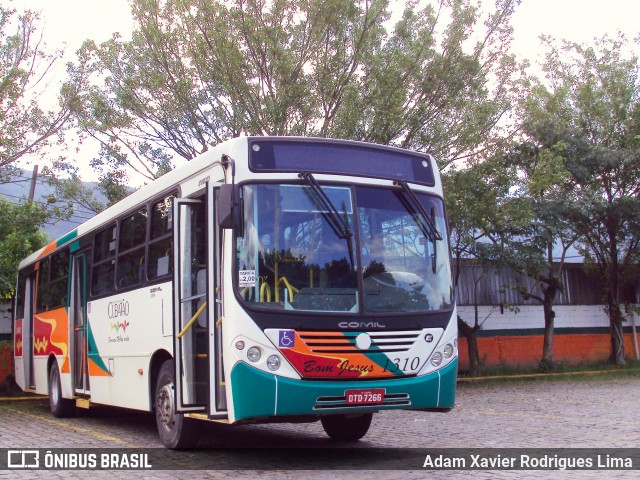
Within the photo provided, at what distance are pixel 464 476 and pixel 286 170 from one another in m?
3.37

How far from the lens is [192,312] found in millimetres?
8312

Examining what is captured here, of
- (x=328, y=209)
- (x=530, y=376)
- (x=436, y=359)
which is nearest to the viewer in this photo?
(x=328, y=209)

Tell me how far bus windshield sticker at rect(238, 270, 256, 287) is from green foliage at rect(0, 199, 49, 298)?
428 inches

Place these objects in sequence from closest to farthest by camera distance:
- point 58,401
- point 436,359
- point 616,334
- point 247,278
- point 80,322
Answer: point 247,278 → point 436,359 → point 80,322 → point 58,401 → point 616,334

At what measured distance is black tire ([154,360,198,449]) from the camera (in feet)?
28.1

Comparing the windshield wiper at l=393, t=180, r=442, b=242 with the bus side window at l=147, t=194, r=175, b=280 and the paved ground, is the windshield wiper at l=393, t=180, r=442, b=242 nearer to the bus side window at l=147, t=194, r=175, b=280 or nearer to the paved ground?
the paved ground

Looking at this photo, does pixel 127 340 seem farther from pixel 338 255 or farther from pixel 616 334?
pixel 616 334

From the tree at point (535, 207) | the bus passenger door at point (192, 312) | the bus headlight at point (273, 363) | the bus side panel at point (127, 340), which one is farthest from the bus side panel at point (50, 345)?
the tree at point (535, 207)

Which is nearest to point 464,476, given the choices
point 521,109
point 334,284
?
point 334,284

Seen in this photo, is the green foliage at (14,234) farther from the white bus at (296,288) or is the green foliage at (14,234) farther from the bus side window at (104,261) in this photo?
the white bus at (296,288)

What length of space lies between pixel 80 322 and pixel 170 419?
429 centimetres

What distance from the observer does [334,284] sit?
299 inches

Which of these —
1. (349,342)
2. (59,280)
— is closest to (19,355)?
(59,280)

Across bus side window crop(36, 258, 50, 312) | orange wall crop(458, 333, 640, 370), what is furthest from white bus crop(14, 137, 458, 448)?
orange wall crop(458, 333, 640, 370)
